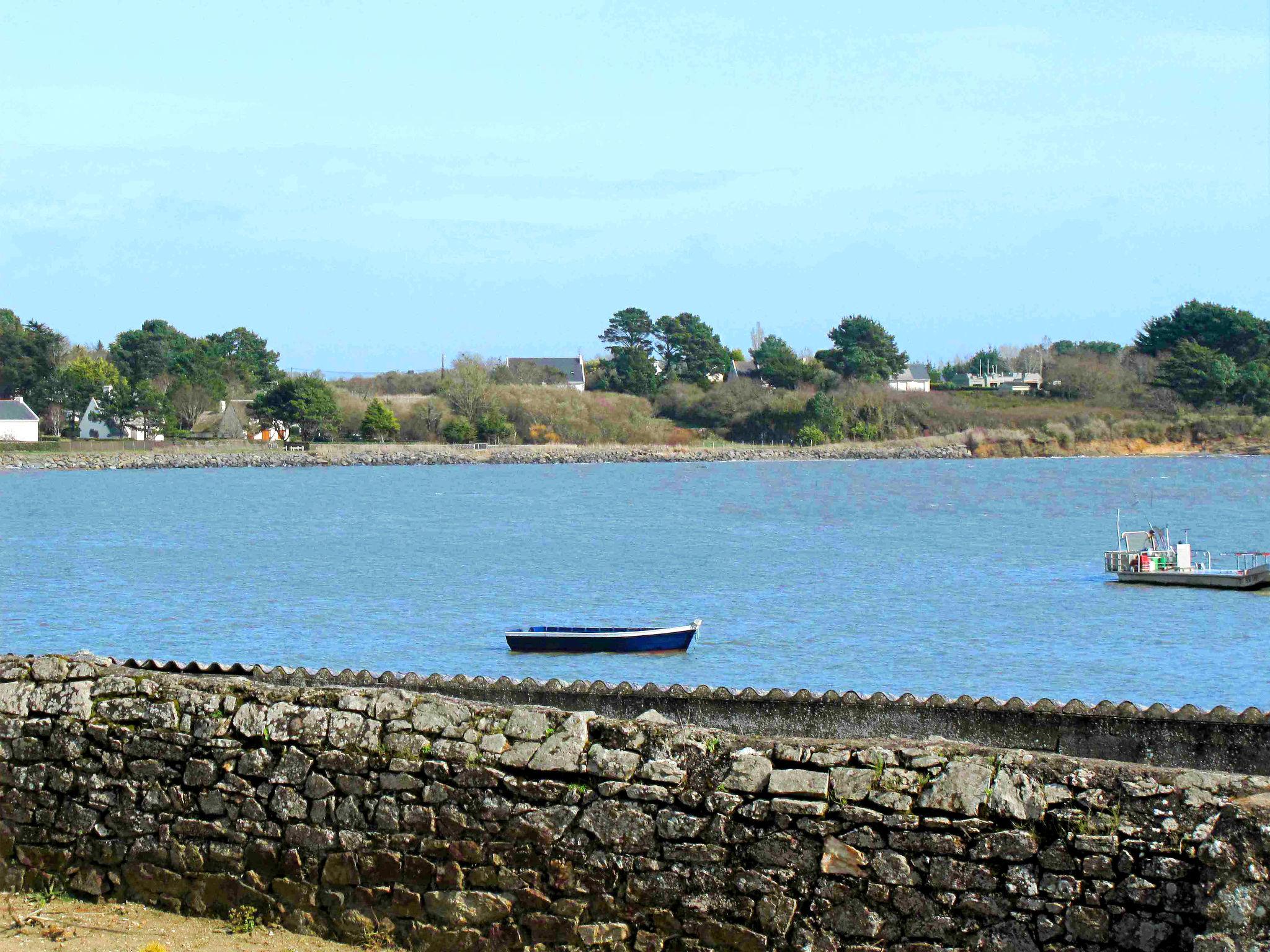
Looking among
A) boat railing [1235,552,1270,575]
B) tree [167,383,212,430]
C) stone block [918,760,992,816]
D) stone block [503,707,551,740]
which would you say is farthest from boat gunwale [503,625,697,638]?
tree [167,383,212,430]

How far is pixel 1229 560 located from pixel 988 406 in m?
115

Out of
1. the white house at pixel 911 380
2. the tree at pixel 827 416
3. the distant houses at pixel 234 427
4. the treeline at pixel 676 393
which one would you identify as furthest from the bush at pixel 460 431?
the white house at pixel 911 380

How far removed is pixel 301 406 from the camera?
14312cm

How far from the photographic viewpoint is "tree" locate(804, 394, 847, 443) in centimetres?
15712

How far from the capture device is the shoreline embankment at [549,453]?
450 feet

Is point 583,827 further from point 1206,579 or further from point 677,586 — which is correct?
point 1206,579

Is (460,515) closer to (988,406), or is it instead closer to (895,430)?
(895,430)

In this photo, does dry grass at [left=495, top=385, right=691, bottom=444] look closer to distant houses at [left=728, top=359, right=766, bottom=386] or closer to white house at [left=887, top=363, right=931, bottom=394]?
distant houses at [left=728, top=359, right=766, bottom=386]

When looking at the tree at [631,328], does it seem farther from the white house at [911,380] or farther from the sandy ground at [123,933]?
the sandy ground at [123,933]

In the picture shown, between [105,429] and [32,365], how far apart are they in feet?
33.5

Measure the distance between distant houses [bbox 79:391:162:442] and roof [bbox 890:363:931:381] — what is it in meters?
82.3

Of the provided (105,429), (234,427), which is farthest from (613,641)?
(105,429)

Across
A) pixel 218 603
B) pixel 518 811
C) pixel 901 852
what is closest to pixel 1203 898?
pixel 901 852

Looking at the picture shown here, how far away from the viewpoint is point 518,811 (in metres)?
7.12
